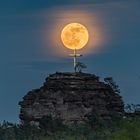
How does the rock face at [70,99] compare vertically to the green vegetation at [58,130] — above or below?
above

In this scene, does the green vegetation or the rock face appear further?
the rock face

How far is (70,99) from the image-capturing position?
580 feet

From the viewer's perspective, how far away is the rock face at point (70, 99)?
171 meters

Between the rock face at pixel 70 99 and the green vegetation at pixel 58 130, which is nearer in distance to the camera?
the green vegetation at pixel 58 130

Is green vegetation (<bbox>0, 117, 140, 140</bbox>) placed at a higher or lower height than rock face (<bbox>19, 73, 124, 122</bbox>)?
lower

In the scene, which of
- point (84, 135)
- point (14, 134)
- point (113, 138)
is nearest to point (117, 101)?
point (14, 134)

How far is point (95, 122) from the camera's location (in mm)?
152500

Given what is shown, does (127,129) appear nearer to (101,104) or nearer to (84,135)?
(84,135)

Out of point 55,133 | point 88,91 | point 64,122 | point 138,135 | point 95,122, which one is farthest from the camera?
point 88,91

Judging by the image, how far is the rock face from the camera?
17100cm

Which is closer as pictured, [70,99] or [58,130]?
[58,130]

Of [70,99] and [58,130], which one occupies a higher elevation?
[70,99]

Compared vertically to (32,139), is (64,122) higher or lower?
higher

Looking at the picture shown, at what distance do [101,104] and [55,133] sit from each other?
3610cm
